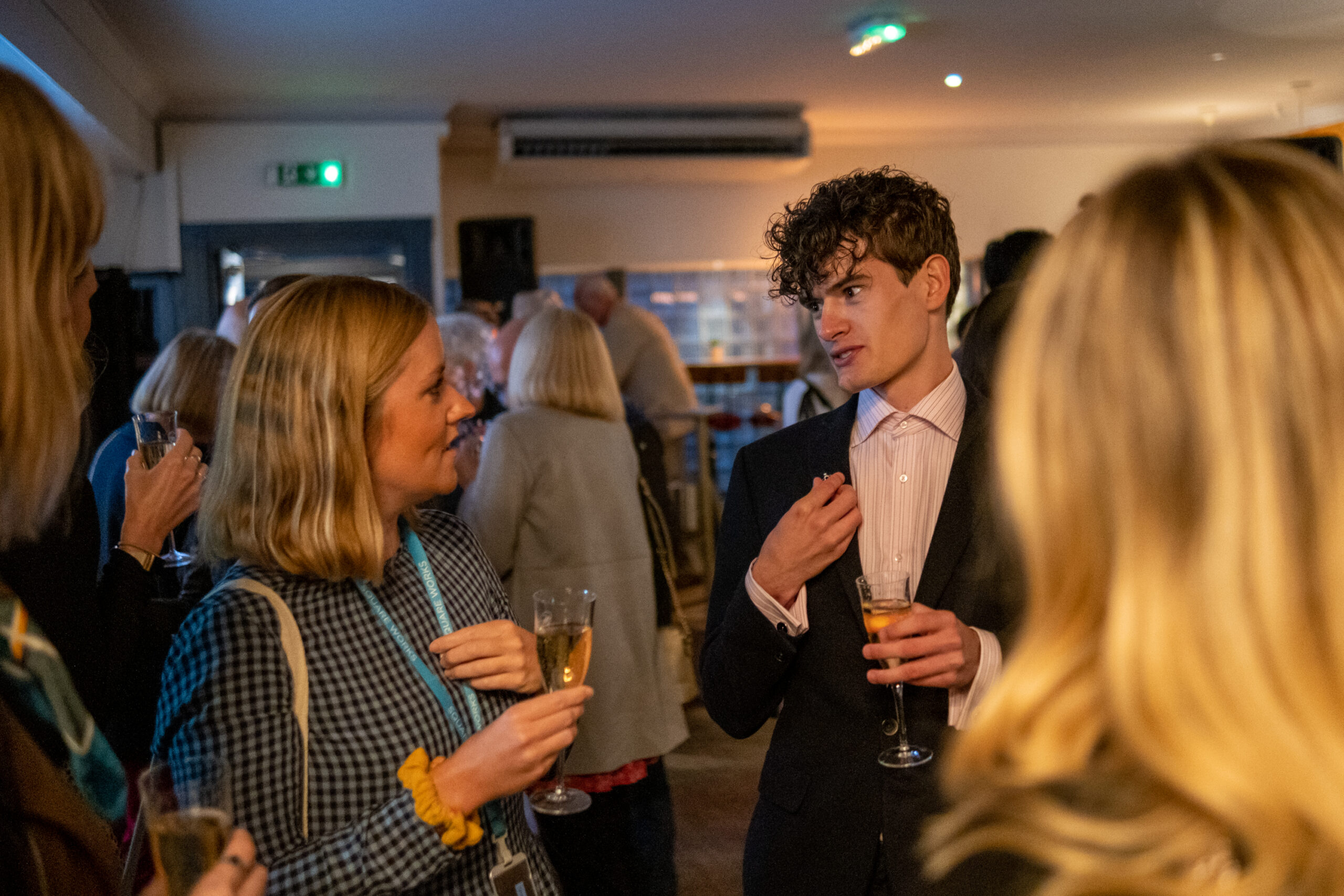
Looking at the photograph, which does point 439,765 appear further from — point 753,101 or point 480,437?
point 753,101

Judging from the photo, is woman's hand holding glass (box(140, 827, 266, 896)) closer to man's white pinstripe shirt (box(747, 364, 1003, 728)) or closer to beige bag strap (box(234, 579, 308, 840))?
beige bag strap (box(234, 579, 308, 840))

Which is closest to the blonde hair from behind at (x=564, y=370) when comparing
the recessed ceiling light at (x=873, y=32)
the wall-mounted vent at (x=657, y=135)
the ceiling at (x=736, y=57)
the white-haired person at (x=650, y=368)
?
the ceiling at (x=736, y=57)

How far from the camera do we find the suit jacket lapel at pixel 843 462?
5.44 feet

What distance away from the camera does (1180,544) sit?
71 centimetres

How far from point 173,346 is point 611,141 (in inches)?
207

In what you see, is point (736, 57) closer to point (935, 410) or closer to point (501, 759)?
point (935, 410)

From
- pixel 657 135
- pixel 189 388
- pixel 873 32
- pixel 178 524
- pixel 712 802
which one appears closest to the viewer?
pixel 178 524

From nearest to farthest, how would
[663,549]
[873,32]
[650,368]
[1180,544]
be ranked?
[1180,544]
[663,549]
[873,32]
[650,368]

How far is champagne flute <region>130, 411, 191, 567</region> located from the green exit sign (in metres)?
5.23

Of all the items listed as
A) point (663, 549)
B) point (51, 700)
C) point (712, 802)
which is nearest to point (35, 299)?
point (51, 700)

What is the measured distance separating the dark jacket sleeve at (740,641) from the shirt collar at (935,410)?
0.69 ft

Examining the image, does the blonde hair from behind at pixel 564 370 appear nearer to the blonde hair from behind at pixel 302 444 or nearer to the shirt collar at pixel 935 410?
the shirt collar at pixel 935 410

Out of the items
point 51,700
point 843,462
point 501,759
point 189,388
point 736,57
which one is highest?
point 736,57

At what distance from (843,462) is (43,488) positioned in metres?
1.17
